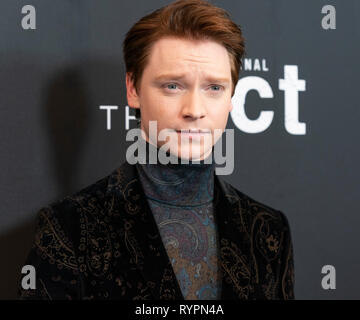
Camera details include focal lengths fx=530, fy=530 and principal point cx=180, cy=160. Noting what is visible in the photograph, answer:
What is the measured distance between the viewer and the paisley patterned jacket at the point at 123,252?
120 cm

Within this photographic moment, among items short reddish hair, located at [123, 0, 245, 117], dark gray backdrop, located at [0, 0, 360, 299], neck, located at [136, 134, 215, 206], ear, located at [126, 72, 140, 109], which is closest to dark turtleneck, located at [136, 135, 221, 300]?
neck, located at [136, 134, 215, 206]

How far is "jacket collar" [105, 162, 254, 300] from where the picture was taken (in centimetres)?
120

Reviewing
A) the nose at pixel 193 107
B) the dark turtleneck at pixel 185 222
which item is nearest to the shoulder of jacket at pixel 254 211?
the dark turtleneck at pixel 185 222

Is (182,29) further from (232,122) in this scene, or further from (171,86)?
(232,122)

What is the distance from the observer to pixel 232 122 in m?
1.63

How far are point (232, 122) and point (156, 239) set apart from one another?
54 cm

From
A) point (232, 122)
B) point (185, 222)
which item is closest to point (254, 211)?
point (185, 222)

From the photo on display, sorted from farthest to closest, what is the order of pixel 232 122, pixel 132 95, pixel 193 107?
1. pixel 232 122
2. pixel 132 95
3. pixel 193 107

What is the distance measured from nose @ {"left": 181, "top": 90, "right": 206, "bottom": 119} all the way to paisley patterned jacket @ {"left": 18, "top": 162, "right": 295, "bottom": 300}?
0.21 meters

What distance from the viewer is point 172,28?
1246mm

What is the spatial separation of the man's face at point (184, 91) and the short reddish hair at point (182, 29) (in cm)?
2

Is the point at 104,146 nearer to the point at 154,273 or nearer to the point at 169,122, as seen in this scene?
the point at 169,122

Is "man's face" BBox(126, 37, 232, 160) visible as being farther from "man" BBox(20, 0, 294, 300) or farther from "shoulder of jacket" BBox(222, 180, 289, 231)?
"shoulder of jacket" BBox(222, 180, 289, 231)

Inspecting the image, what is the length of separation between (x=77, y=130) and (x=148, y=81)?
362 millimetres
